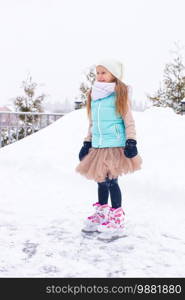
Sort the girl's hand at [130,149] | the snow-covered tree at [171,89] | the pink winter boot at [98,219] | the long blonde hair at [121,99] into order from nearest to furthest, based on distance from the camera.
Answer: the girl's hand at [130,149] < the long blonde hair at [121,99] < the pink winter boot at [98,219] < the snow-covered tree at [171,89]

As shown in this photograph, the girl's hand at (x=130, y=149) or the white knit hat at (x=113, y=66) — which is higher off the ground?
the white knit hat at (x=113, y=66)

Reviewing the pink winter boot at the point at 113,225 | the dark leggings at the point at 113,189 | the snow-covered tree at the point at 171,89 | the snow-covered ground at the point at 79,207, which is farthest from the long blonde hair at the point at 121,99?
the snow-covered tree at the point at 171,89

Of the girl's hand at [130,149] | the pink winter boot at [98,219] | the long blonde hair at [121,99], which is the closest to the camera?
the girl's hand at [130,149]

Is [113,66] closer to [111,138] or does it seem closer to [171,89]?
[111,138]

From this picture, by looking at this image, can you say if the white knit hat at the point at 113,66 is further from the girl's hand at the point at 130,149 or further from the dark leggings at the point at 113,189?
the dark leggings at the point at 113,189

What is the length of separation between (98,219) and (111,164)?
538 mm

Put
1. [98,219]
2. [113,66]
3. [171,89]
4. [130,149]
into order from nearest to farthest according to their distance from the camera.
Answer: [130,149] < [113,66] < [98,219] < [171,89]

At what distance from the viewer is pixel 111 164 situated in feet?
9.27

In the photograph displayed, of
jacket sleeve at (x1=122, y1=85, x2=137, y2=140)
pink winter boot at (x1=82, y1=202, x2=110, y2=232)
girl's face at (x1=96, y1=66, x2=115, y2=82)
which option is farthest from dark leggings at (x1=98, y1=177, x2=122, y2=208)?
girl's face at (x1=96, y1=66, x2=115, y2=82)

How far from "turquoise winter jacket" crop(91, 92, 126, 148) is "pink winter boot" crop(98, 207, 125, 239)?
558 mm

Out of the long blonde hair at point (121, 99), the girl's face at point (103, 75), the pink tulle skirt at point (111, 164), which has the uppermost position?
the girl's face at point (103, 75)

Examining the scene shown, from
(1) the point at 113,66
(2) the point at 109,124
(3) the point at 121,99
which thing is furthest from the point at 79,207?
(1) the point at 113,66

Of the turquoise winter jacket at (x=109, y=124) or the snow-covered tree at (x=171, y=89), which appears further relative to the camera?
the snow-covered tree at (x=171, y=89)

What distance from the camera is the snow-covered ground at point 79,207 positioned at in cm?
231
